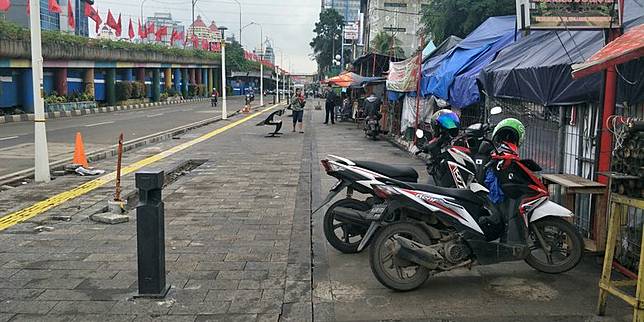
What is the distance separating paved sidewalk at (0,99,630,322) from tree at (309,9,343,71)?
9085 cm

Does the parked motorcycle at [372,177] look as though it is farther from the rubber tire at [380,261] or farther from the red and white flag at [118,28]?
the red and white flag at [118,28]

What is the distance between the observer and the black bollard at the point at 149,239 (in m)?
4.61

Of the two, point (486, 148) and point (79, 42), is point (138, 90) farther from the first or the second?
point (486, 148)

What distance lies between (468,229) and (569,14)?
2.47m

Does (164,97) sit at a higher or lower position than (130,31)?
lower

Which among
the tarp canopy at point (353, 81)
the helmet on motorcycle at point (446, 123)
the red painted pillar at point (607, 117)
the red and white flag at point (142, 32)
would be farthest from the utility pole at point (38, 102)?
the red and white flag at point (142, 32)

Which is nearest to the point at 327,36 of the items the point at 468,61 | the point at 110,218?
the point at 468,61

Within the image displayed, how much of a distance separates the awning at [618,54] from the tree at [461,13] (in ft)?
56.3

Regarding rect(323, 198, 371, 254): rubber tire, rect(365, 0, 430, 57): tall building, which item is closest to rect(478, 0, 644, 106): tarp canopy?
rect(323, 198, 371, 254): rubber tire

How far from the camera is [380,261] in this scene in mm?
4785

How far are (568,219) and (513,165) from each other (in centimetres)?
82

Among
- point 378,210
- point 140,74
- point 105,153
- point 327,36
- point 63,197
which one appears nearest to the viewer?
point 378,210

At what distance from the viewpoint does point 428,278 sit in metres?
5.07

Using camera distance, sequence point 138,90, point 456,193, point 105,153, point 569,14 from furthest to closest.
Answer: point 138,90, point 105,153, point 569,14, point 456,193
